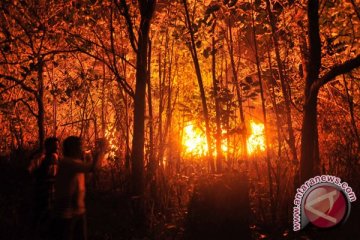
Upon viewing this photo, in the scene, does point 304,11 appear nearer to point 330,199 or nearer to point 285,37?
point 285,37

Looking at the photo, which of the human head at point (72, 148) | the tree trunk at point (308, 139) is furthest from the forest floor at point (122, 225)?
the human head at point (72, 148)

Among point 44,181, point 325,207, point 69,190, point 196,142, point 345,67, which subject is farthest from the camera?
point 196,142

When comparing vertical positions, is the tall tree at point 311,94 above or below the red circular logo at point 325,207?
above

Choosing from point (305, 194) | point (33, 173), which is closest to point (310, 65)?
point (305, 194)

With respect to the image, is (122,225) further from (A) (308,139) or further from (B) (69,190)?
(A) (308,139)

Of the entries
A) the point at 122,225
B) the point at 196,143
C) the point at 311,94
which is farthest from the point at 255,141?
the point at 122,225

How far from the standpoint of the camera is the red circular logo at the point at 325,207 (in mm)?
5223

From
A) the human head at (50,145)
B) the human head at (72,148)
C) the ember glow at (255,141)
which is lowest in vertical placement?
the human head at (72,148)

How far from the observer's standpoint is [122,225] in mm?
5578

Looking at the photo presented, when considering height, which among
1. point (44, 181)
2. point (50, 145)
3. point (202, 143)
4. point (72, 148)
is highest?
point (202, 143)

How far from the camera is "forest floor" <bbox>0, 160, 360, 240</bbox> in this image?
5.09m

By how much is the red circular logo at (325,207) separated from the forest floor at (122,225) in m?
0.13

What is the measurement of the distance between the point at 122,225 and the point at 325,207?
3017mm

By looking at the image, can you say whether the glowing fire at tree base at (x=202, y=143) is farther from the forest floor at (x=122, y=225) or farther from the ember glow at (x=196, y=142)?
the forest floor at (x=122, y=225)
